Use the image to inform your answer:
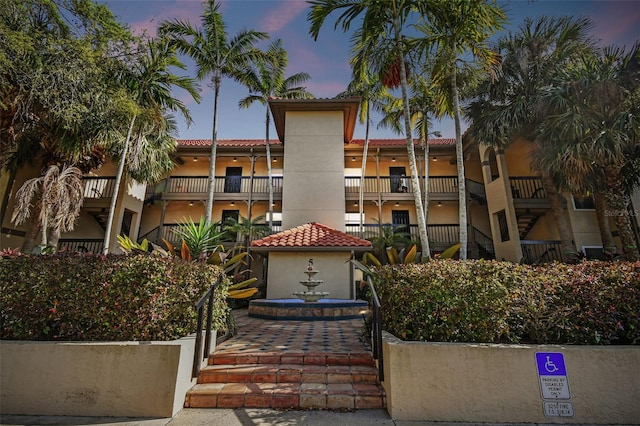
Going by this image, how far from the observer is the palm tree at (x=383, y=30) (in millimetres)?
7980

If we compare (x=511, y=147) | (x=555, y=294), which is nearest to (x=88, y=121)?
(x=555, y=294)

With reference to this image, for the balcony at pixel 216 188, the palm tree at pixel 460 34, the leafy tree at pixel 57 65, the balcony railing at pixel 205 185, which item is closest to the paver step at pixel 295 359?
the palm tree at pixel 460 34

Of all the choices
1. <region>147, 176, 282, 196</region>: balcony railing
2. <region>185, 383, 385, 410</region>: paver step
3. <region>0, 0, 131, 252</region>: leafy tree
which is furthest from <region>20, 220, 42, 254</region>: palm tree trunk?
<region>185, 383, 385, 410</region>: paver step

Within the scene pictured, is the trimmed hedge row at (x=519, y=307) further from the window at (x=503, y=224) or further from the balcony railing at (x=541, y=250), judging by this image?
the window at (x=503, y=224)

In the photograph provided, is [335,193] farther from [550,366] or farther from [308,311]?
[550,366]

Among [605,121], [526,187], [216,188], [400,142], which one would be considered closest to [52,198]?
[216,188]

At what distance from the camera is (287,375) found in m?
4.21

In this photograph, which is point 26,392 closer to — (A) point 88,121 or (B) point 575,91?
(A) point 88,121

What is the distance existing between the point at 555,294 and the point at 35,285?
7.57 meters

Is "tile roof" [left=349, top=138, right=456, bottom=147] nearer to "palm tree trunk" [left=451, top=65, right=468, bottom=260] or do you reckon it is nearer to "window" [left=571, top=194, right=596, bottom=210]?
"window" [left=571, top=194, right=596, bottom=210]

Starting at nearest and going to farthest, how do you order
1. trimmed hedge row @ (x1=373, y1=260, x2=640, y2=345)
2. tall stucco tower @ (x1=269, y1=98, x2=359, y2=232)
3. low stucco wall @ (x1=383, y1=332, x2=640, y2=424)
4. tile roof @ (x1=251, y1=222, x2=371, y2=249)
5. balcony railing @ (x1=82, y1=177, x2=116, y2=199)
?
low stucco wall @ (x1=383, y1=332, x2=640, y2=424), trimmed hedge row @ (x1=373, y1=260, x2=640, y2=345), tile roof @ (x1=251, y1=222, x2=371, y2=249), tall stucco tower @ (x1=269, y1=98, x2=359, y2=232), balcony railing @ (x1=82, y1=177, x2=116, y2=199)

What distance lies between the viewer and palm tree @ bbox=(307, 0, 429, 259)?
7980mm

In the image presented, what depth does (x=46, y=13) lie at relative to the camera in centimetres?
720

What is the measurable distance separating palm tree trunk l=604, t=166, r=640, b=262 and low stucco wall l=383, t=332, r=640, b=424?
24.7ft
